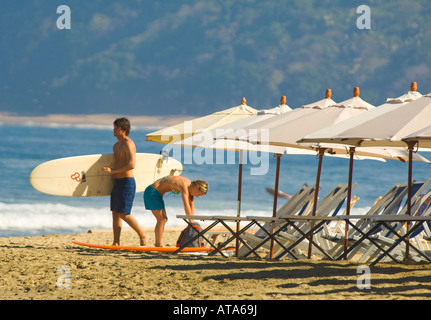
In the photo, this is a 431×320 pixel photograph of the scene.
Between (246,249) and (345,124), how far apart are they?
2.64 metres

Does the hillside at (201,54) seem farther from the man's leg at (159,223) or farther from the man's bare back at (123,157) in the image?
the man's bare back at (123,157)

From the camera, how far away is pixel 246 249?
9.10m

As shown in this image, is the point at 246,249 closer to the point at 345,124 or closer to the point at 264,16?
the point at 345,124

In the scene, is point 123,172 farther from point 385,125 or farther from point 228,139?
point 385,125

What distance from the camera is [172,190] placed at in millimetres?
9078

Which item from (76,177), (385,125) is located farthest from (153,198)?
(385,125)

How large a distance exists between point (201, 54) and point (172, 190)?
7348 centimetres

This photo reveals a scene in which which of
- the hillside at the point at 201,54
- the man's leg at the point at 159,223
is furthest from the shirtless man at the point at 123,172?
the hillside at the point at 201,54

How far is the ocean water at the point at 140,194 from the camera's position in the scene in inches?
852

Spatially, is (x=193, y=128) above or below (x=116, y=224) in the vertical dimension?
above

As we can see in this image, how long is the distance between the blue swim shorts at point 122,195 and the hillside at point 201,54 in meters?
66.3

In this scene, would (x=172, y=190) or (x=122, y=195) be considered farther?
(x=172, y=190)

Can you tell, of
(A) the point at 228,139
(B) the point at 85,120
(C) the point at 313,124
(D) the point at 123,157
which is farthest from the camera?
(B) the point at 85,120

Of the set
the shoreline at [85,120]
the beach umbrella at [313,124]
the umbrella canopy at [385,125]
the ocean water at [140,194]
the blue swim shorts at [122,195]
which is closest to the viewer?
the umbrella canopy at [385,125]
